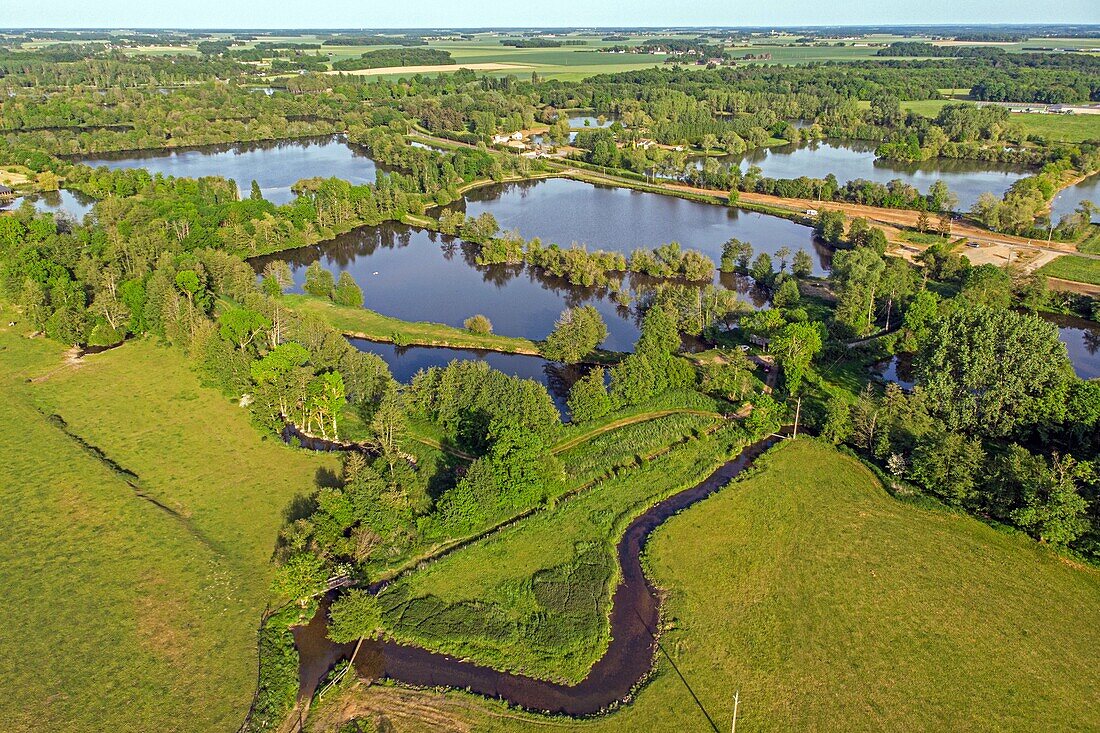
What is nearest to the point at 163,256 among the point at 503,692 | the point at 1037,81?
the point at 503,692

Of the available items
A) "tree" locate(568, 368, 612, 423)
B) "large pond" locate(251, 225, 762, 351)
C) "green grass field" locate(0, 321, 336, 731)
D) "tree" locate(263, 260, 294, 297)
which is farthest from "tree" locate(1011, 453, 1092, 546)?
"tree" locate(263, 260, 294, 297)

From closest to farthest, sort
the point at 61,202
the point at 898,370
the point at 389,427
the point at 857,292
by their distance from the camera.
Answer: the point at 389,427 < the point at 898,370 < the point at 857,292 < the point at 61,202

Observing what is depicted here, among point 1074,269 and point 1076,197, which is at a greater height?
point 1076,197

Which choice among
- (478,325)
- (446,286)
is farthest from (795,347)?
(446,286)

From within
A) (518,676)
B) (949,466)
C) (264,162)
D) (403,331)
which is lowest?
(518,676)

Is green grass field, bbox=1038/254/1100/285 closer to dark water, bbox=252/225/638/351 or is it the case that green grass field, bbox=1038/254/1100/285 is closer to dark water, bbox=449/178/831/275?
dark water, bbox=449/178/831/275

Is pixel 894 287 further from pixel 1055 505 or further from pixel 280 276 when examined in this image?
pixel 280 276

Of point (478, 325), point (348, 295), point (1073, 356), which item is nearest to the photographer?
point (1073, 356)

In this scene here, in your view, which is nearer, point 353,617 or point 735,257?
point 353,617
